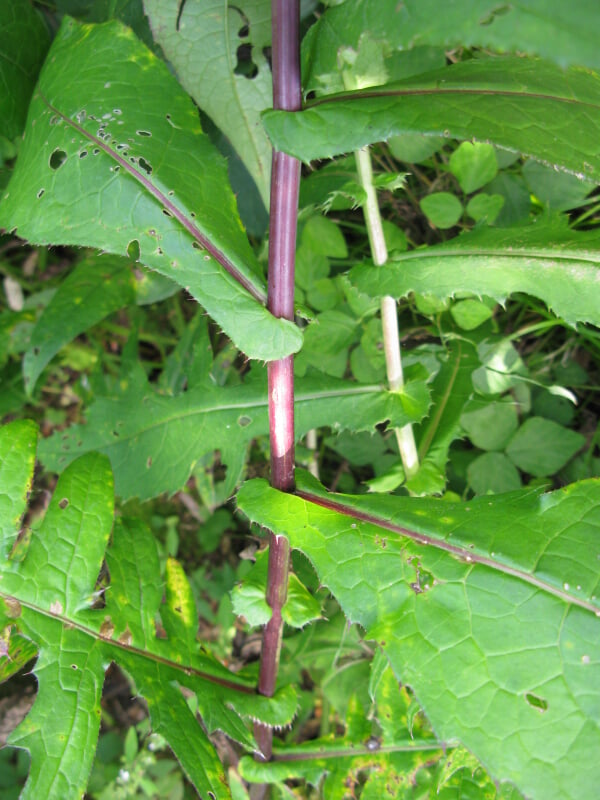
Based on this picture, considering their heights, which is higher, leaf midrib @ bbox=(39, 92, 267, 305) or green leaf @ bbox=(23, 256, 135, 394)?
leaf midrib @ bbox=(39, 92, 267, 305)

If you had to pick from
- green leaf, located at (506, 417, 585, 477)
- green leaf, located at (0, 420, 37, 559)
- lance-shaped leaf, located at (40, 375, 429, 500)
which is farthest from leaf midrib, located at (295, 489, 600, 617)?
green leaf, located at (506, 417, 585, 477)

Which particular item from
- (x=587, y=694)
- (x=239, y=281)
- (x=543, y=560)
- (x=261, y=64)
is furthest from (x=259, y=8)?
(x=587, y=694)

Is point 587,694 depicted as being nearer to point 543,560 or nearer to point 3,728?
point 543,560

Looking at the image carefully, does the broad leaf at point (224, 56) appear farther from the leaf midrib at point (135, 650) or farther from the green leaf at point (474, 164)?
the leaf midrib at point (135, 650)

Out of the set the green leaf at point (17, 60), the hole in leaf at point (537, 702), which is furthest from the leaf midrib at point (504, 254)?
the green leaf at point (17, 60)

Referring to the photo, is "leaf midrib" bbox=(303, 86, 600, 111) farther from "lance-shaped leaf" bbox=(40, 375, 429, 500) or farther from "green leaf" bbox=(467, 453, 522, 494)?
"green leaf" bbox=(467, 453, 522, 494)

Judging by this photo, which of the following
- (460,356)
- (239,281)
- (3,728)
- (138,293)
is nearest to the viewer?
(239,281)
